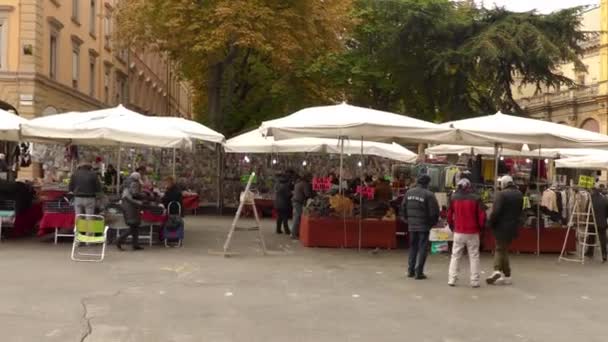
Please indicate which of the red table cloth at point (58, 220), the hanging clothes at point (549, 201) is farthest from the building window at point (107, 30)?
the hanging clothes at point (549, 201)

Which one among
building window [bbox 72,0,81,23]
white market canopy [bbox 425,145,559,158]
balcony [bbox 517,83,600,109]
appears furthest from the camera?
→ balcony [bbox 517,83,600,109]

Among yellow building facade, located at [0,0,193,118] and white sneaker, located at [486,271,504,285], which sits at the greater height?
yellow building facade, located at [0,0,193,118]

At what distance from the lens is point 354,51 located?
3475 cm

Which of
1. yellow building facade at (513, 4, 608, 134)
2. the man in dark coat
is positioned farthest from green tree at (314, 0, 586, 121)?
yellow building facade at (513, 4, 608, 134)

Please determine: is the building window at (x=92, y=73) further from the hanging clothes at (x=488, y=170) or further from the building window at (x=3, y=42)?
the hanging clothes at (x=488, y=170)

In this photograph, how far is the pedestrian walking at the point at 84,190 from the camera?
44.7 ft

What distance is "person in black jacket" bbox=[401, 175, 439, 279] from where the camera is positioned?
35.3 feet

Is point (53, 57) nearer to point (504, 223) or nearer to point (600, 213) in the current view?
point (600, 213)

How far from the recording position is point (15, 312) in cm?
789

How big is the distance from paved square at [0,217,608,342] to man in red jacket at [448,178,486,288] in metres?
0.32

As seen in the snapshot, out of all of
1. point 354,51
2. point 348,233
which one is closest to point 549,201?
point 348,233

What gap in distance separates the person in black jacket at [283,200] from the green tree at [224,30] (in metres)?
8.66

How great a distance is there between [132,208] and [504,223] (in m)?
6.74

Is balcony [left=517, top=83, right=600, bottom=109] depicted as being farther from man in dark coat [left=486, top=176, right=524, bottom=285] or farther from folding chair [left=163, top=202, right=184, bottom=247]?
man in dark coat [left=486, top=176, right=524, bottom=285]
